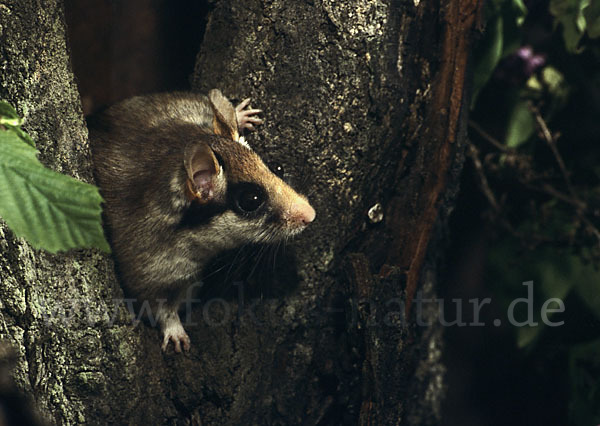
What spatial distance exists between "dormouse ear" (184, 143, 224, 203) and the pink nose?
0.20 metres

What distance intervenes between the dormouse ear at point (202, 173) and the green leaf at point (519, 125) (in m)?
1.35

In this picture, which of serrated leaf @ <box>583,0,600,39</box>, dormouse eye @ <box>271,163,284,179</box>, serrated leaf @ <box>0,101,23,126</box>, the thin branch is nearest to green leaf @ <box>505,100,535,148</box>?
the thin branch

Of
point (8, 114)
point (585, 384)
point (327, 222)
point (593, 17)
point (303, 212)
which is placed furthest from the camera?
point (585, 384)

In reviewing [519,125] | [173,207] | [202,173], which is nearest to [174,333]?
[173,207]

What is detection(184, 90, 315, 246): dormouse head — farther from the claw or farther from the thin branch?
the thin branch

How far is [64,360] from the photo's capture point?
4.86 ft

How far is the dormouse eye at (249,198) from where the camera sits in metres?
1.70

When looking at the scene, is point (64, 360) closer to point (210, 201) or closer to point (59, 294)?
point (59, 294)

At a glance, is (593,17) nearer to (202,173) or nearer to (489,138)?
(489,138)

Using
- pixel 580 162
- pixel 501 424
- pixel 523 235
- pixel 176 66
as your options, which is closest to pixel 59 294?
pixel 176 66

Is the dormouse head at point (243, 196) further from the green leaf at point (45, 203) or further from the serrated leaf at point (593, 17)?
the serrated leaf at point (593, 17)

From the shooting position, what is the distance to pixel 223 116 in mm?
1712

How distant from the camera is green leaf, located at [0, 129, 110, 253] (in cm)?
96

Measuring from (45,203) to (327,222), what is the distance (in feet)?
3.00
